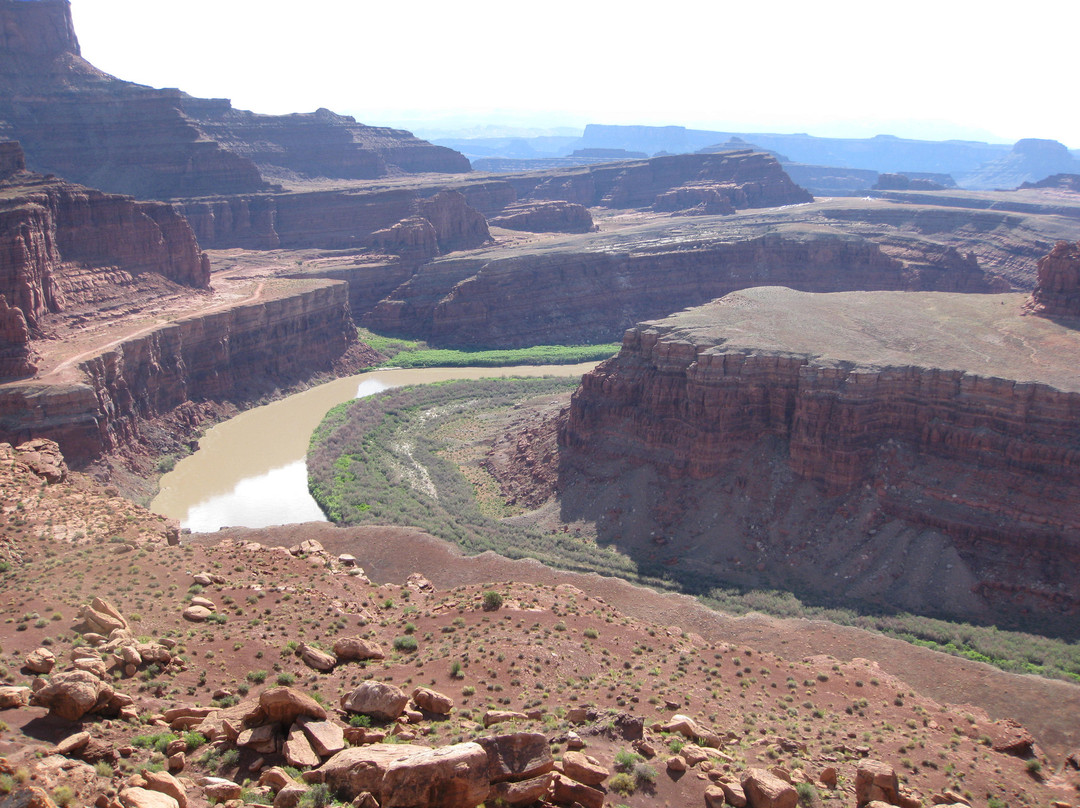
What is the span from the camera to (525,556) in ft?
132

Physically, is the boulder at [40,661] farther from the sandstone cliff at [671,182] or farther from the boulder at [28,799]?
the sandstone cliff at [671,182]

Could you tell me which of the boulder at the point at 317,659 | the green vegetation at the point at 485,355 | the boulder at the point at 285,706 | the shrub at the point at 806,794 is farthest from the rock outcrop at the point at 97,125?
the shrub at the point at 806,794

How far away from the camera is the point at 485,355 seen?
85125mm

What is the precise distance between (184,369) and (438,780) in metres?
53.3

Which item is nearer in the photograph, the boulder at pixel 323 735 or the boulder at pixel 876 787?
the boulder at pixel 323 735

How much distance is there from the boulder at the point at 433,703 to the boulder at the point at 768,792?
Result: 257 inches

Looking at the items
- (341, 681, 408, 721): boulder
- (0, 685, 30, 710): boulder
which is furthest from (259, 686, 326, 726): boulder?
(0, 685, 30, 710): boulder

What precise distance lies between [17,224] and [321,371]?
90.4 feet

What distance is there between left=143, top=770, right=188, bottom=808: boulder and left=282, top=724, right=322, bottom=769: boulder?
1.85 meters

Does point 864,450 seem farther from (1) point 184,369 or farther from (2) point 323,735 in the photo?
(1) point 184,369

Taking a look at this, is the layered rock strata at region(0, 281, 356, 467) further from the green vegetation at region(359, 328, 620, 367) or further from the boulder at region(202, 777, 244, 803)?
the boulder at region(202, 777, 244, 803)

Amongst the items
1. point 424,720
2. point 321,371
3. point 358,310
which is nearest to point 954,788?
point 424,720

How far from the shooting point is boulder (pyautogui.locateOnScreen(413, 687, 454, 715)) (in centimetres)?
1953

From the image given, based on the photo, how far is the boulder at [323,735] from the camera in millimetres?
16369
